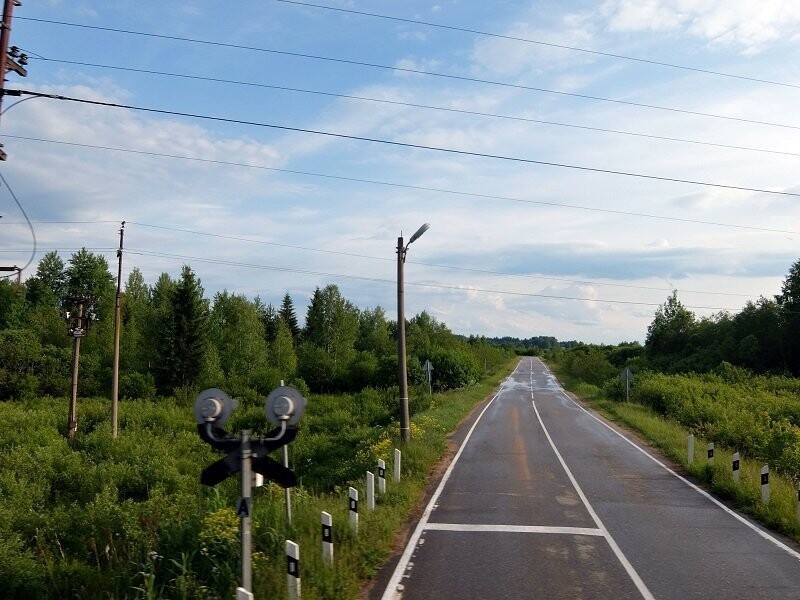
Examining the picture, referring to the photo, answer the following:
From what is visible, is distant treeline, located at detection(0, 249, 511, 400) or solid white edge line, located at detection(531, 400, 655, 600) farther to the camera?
distant treeline, located at detection(0, 249, 511, 400)

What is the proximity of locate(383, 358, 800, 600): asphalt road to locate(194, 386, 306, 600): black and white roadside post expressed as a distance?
103 inches

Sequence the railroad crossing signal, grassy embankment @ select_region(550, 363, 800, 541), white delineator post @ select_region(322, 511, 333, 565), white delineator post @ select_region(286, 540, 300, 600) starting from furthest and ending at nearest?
grassy embankment @ select_region(550, 363, 800, 541)
white delineator post @ select_region(322, 511, 333, 565)
white delineator post @ select_region(286, 540, 300, 600)
the railroad crossing signal

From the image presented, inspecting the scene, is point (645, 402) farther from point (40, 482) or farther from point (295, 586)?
point (295, 586)

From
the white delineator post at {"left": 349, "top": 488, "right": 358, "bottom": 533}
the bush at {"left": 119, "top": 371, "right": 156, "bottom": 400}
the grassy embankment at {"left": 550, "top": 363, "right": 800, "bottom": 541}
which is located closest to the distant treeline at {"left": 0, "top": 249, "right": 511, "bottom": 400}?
the bush at {"left": 119, "top": 371, "right": 156, "bottom": 400}

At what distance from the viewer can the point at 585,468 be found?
18.9 metres

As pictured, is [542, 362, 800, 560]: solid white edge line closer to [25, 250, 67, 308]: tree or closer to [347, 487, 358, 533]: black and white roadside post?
[347, 487, 358, 533]: black and white roadside post

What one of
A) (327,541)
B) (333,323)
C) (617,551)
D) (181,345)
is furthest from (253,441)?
(333,323)

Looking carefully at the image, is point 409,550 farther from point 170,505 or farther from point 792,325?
point 792,325

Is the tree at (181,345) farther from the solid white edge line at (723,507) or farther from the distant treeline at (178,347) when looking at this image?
the solid white edge line at (723,507)

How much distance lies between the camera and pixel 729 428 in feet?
85.8

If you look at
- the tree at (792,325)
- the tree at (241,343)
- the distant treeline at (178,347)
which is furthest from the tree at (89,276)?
the tree at (792,325)

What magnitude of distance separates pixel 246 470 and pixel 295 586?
1.65 m

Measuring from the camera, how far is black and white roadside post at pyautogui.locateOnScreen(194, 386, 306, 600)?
620 cm

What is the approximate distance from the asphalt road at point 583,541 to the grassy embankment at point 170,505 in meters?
0.92
